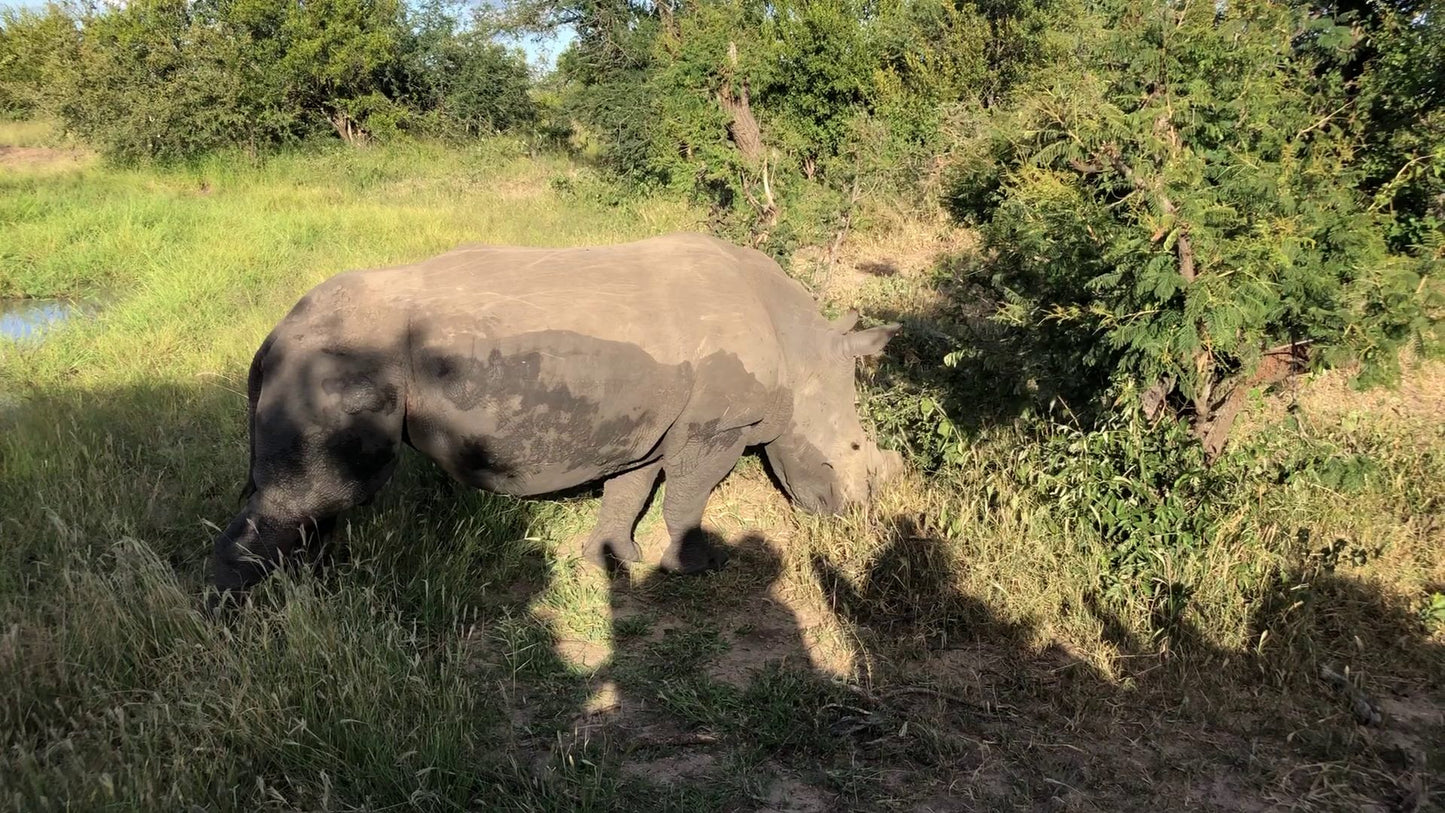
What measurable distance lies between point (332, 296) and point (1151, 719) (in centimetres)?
406

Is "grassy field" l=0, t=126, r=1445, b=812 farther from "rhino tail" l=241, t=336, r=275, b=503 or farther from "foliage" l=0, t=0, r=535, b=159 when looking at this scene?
"foliage" l=0, t=0, r=535, b=159

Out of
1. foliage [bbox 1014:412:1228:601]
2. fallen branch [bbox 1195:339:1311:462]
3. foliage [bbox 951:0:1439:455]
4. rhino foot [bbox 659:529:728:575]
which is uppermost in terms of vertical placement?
foliage [bbox 951:0:1439:455]

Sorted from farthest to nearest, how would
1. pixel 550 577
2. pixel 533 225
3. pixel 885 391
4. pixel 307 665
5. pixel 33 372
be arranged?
pixel 533 225
pixel 33 372
pixel 885 391
pixel 550 577
pixel 307 665

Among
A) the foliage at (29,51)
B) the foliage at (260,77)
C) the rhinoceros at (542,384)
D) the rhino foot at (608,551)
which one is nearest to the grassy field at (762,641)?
the rhino foot at (608,551)

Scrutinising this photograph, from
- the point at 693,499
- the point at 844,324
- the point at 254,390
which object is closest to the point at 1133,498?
the point at 844,324

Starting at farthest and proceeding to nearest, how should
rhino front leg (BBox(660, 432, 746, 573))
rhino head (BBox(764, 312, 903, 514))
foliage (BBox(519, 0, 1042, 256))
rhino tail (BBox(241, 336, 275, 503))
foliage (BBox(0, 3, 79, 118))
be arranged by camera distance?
foliage (BBox(0, 3, 79, 118)) → foliage (BBox(519, 0, 1042, 256)) → rhino head (BBox(764, 312, 903, 514)) → rhino front leg (BBox(660, 432, 746, 573)) → rhino tail (BBox(241, 336, 275, 503))

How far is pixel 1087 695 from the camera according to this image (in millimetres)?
3533

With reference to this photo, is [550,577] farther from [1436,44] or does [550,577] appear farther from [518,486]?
[1436,44]

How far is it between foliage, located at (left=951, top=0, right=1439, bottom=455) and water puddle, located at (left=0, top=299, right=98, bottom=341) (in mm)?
8933

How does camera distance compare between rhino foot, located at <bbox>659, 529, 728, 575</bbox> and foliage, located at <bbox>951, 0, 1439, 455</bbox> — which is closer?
foliage, located at <bbox>951, 0, 1439, 455</bbox>

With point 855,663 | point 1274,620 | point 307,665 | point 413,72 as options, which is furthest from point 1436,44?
point 413,72

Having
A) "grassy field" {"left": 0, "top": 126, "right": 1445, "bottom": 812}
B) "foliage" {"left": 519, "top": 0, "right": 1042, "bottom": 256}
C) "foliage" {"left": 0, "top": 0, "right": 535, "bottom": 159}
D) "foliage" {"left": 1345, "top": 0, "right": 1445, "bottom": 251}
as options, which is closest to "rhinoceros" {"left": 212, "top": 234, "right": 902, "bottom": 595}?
"grassy field" {"left": 0, "top": 126, "right": 1445, "bottom": 812}

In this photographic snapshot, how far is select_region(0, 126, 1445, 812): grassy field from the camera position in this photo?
300cm

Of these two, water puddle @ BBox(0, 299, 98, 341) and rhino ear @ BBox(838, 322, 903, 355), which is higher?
rhino ear @ BBox(838, 322, 903, 355)
